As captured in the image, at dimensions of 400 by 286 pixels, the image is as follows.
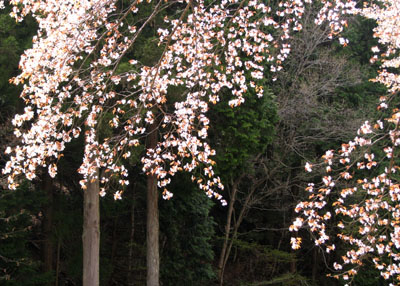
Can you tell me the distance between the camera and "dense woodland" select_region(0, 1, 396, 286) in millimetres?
8289

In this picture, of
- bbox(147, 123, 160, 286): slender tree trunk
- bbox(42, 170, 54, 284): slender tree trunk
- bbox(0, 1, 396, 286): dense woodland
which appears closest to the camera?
bbox(0, 1, 396, 286): dense woodland

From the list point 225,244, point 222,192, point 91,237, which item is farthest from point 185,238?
point 222,192

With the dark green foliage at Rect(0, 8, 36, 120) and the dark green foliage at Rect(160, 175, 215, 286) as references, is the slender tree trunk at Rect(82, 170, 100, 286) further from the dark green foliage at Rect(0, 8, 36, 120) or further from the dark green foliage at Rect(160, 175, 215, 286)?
the dark green foliage at Rect(160, 175, 215, 286)

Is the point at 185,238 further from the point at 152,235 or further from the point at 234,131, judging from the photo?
the point at 234,131

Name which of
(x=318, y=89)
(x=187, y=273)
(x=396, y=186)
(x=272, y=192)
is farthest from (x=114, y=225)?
(x=396, y=186)

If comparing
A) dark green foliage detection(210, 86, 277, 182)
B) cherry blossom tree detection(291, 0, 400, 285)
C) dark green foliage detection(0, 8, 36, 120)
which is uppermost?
dark green foliage detection(0, 8, 36, 120)

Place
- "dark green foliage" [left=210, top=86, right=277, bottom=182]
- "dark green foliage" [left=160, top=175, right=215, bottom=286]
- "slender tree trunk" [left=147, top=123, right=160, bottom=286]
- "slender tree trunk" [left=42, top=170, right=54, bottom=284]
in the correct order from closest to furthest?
"slender tree trunk" [left=147, top=123, right=160, bottom=286]
"dark green foliage" [left=210, top=86, right=277, bottom=182]
"slender tree trunk" [left=42, top=170, right=54, bottom=284]
"dark green foliage" [left=160, top=175, right=215, bottom=286]

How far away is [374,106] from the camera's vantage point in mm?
14172

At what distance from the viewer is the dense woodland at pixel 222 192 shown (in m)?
8.29

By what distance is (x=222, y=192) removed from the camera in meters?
13.8

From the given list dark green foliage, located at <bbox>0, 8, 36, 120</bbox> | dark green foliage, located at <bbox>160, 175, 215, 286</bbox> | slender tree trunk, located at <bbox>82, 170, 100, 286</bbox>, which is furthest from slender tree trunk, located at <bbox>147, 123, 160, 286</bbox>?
dark green foliage, located at <bbox>0, 8, 36, 120</bbox>

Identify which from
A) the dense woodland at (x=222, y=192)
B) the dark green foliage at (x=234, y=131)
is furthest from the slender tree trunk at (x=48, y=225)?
the dark green foliage at (x=234, y=131)

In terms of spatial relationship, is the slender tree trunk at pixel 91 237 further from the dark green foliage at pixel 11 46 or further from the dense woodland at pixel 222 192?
the dark green foliage at pixel 11 46

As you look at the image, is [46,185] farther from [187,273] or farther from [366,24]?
[366,24]
